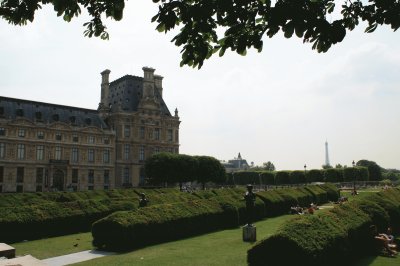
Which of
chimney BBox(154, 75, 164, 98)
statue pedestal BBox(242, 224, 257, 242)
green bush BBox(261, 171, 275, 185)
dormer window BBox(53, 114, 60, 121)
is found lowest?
statue pedestal BBox(242, 224, 257, 242)

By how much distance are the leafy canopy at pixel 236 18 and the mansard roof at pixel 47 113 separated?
60.2 m

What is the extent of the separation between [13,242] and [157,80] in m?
68.4

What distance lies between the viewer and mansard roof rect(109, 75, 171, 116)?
256ft

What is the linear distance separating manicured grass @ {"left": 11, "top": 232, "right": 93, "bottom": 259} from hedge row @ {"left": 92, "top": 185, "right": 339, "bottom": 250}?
1.16 meters

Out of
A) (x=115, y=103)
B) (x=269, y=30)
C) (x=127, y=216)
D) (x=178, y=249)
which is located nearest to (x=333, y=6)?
(x=269, y=30)

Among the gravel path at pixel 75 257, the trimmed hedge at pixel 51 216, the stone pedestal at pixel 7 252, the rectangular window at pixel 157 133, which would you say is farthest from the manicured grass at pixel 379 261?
the rectangular window at pixel 157 133

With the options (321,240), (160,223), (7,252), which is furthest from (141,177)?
(321,240)

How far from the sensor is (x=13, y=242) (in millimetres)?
19359

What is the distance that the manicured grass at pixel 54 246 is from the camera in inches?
654

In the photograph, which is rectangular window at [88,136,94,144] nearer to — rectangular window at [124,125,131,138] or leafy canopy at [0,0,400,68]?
rectangular window at [124,125,131,138]

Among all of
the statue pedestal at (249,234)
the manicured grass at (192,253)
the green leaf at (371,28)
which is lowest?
the manicured grass at (192,253)

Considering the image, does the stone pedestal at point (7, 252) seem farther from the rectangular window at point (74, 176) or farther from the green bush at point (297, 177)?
the green bush at point (297, 177)

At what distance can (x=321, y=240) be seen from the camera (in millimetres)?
12883

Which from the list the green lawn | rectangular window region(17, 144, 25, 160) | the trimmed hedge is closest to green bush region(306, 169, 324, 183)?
rectangular window region(17, 144, 25, 160)
